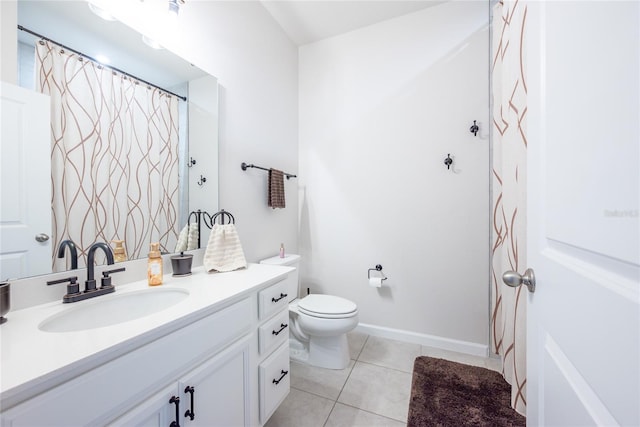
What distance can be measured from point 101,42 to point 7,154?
57cm

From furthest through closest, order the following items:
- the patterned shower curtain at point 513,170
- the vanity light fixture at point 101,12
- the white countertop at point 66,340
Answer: the patterned shower curtain at point 513,170 < the vanity light fixture at point 101,12 < the white countertop at point 66,340

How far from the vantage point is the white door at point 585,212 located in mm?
336

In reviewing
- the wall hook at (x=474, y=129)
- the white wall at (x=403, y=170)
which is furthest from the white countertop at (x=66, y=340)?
the wall hook at (x=474, y=129)

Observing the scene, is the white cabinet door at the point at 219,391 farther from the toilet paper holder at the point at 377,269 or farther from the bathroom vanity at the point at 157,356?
the toilet paper holder at the point at 377,269

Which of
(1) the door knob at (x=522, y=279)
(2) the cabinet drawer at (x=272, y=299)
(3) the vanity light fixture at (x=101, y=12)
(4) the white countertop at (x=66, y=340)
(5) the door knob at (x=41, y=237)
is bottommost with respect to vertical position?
(2) the cabinet drawer at (x=272, y=299)

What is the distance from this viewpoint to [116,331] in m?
0.69

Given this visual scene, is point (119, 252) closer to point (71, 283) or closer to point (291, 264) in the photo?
point (71, 283)

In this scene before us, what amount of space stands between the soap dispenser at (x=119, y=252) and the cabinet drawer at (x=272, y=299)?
611 mm

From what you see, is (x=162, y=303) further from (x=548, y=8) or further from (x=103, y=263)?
(x=548, y=8)

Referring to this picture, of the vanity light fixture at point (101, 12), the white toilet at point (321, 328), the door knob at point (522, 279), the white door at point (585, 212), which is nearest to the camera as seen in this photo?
the white door at point (585, 212)

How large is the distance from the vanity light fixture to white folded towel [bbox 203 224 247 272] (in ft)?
3.26

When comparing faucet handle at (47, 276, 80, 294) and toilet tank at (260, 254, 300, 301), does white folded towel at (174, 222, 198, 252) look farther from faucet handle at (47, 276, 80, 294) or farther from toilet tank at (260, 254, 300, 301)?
toilet tank at (260, 254, 300, 301)

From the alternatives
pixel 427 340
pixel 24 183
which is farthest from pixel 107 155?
A: pixel 427 340

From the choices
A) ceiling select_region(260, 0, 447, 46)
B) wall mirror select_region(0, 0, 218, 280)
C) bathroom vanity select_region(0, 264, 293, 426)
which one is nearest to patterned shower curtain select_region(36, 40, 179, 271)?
wall mirror select_region(0, 0, 218, 280)
